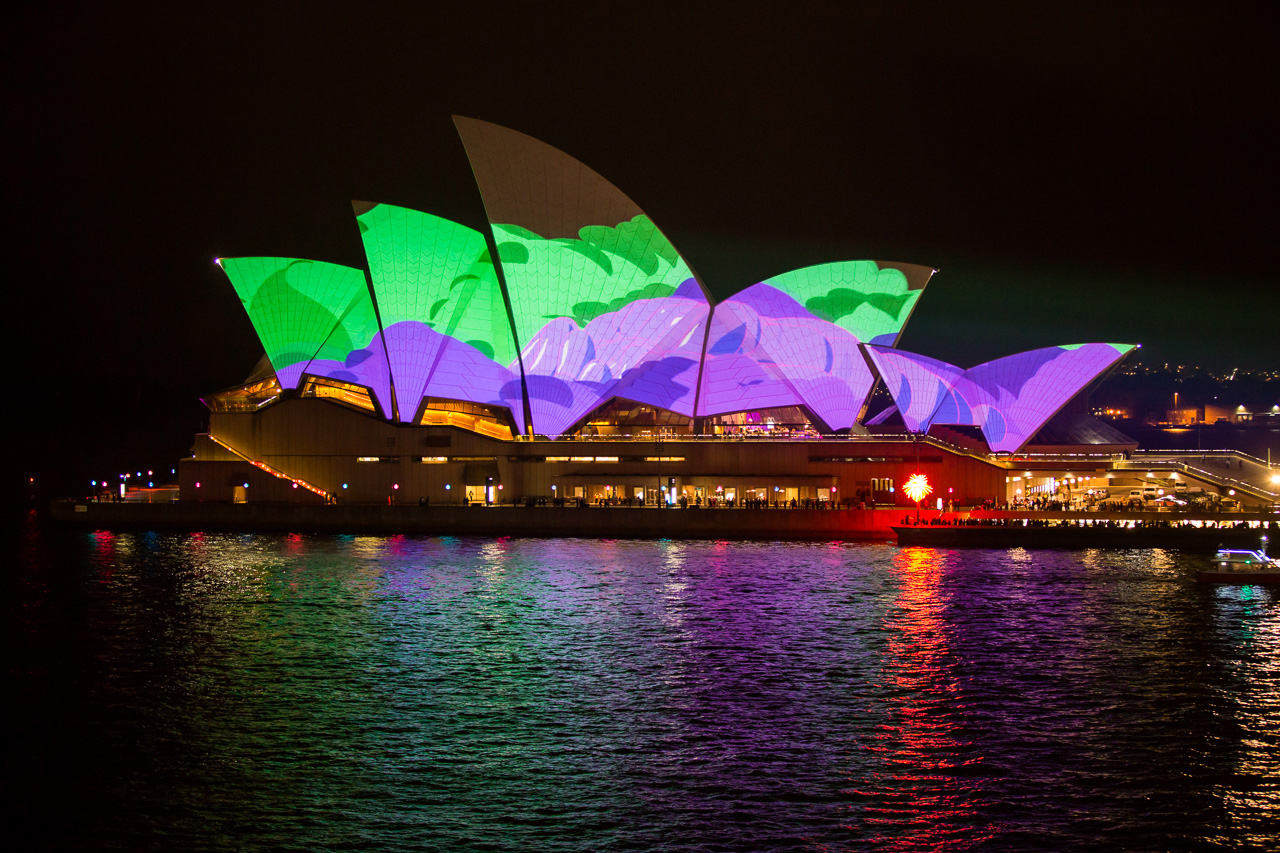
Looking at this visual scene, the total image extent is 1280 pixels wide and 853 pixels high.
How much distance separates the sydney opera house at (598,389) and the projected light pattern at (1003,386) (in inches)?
3.6

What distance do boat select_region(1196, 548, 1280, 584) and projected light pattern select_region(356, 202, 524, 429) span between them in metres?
29.1

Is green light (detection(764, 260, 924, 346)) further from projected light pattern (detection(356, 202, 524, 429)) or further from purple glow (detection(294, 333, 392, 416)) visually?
purple glow (detection(294, 333, 392, 416))

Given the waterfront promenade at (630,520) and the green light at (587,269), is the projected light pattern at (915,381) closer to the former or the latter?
the waterfront promenade at (630,520)

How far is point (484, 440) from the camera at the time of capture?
4778 cm

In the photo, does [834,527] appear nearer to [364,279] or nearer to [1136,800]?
[364,279]

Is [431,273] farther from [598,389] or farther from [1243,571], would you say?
[1243,571]

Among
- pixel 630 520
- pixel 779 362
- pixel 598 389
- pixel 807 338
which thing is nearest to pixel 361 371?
pixel 598 389

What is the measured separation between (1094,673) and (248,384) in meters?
43.0

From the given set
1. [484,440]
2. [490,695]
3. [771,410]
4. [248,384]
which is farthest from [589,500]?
[490,695]

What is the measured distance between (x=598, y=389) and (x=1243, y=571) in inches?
1037

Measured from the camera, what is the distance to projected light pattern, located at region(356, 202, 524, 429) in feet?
143

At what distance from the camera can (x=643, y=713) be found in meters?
16.7

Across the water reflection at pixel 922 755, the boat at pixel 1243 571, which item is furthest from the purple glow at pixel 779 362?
the water reflection at pixel 922 755

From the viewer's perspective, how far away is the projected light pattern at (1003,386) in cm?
4597
